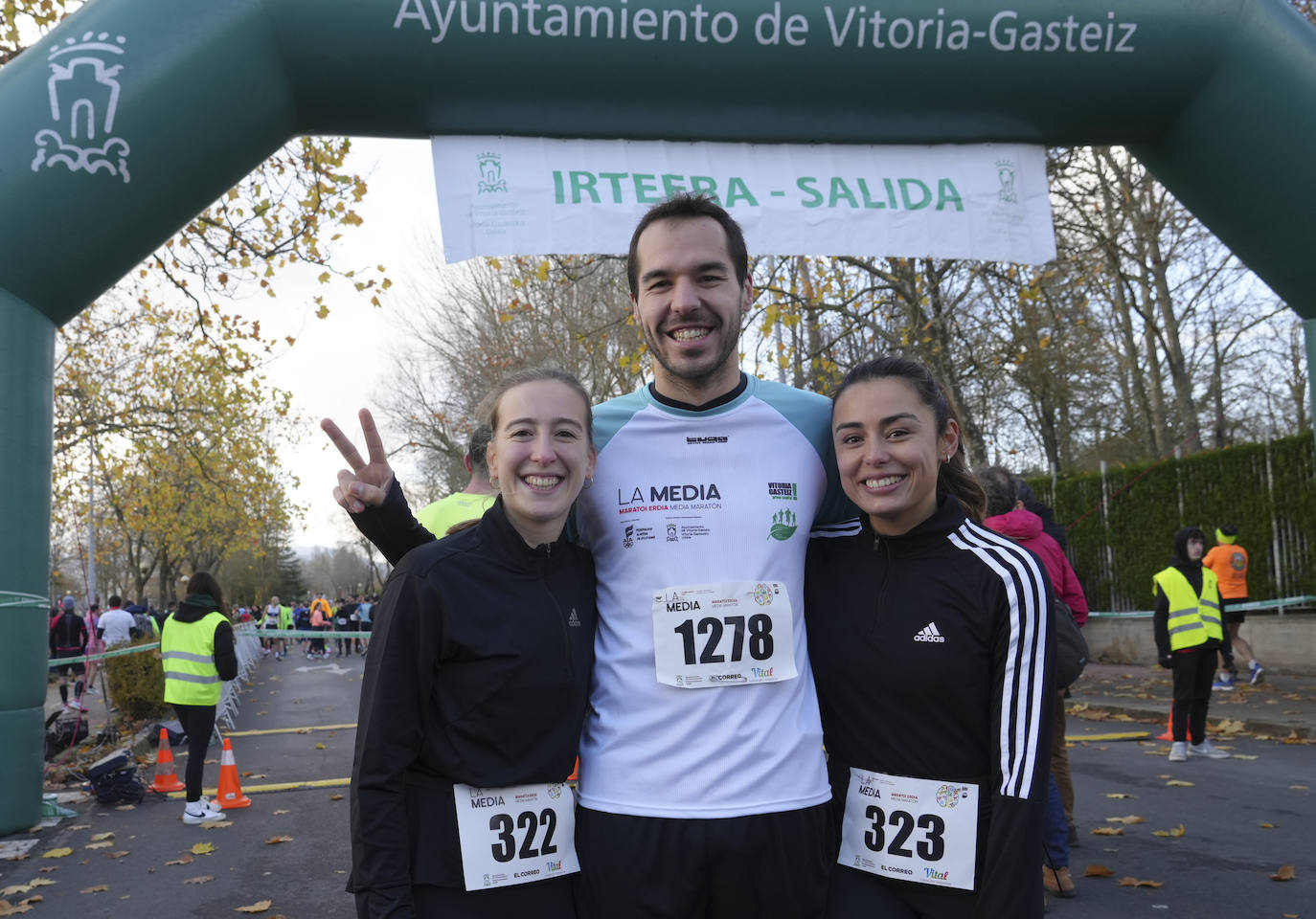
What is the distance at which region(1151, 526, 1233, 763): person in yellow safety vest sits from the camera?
7.98m

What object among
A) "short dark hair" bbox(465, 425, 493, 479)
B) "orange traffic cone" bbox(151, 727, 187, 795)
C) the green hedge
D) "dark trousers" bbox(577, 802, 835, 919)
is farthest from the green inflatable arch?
the green hedge

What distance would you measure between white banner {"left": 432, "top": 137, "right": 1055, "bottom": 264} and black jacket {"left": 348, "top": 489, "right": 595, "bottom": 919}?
3325 mm

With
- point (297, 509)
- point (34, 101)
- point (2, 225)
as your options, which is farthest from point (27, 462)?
point (297, 509)

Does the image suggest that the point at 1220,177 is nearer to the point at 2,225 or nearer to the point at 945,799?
the point at 945,799

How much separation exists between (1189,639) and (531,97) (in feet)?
20.4

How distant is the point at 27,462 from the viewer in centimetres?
550

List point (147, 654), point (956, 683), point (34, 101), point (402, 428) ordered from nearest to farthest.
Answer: point (956, 683) → point (34, 101) → point (147, 654) → point (402, 428)

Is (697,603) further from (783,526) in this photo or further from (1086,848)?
(1086,848)

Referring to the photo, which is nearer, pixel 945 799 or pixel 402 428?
pixel 945 799

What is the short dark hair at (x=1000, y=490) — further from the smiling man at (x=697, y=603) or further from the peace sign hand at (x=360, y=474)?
the peace sign hand at (x=360, y=474)

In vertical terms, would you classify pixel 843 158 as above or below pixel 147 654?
above

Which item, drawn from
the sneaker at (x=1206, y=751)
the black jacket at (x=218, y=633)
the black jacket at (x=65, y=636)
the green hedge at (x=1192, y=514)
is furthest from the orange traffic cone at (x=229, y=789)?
the green hedge at (x=1192, y=514)

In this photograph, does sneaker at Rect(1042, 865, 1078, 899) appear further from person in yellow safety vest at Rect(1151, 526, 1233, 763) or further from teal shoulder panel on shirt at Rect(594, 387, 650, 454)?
teal shoulder panel on shirt at Rect(594, 387, 650, 454)

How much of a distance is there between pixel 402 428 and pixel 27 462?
100ft
